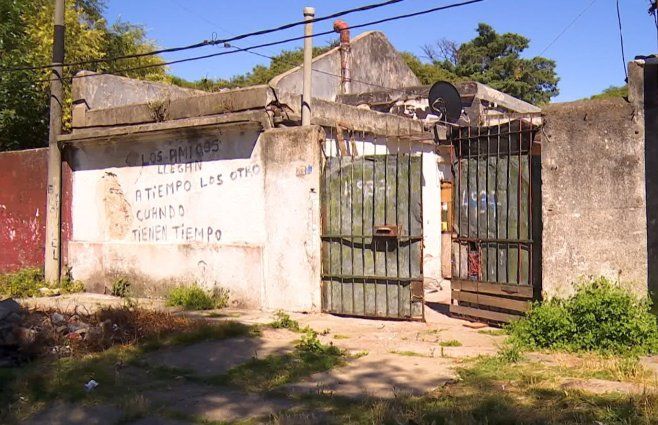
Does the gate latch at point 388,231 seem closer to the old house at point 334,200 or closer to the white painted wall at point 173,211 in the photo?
the old house at point 334,200

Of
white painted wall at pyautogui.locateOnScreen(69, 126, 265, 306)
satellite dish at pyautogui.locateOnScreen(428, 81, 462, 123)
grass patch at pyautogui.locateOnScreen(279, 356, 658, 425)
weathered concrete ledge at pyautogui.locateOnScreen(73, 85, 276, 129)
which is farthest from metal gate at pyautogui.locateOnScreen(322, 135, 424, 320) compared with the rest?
satellite dish at pyautogui.locateOnScreen(428, 81, 462, 123)

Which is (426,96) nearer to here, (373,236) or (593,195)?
(373,236)

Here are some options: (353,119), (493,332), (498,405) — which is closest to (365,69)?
(353,119)

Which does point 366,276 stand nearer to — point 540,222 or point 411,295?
point 411,295

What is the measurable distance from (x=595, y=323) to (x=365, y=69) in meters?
16.9

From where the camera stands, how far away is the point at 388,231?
8742 mm

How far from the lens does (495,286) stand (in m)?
7.88

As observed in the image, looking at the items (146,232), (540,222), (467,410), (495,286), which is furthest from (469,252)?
(146,232)

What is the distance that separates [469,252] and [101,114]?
741cm

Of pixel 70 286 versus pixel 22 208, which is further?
pixel 22 208

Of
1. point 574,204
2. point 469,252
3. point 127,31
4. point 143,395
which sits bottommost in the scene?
point 143,395

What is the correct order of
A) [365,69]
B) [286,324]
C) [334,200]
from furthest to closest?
[365,69]
[334,200]
[286,324]

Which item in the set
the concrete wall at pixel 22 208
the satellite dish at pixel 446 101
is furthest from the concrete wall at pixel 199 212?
the satellite dish at pixel 446 101

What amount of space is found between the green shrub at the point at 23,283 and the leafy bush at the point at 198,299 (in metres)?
3.34
